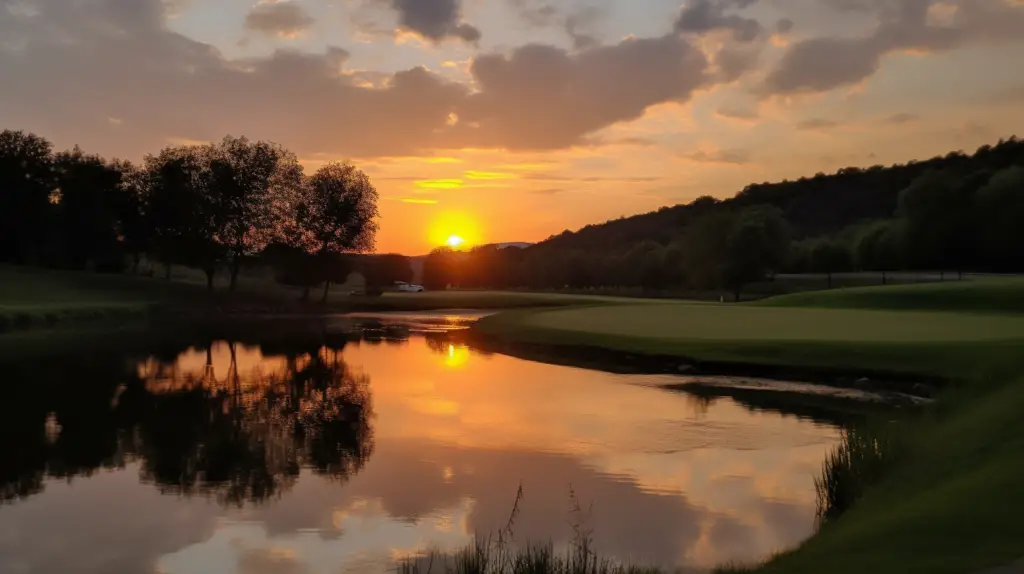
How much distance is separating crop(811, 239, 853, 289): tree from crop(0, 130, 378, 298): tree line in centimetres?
7841

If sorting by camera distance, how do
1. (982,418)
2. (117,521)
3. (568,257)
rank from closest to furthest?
(117,521) → (982,418) → (568,257)

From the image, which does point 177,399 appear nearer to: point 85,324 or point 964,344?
point 964,344

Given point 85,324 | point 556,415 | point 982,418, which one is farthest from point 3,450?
point 85,324

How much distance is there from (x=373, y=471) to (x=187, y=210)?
76804 millimetres

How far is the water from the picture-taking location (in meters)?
12.3

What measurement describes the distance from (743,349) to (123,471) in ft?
84.8

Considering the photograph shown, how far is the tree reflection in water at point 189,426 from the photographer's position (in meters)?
16.2

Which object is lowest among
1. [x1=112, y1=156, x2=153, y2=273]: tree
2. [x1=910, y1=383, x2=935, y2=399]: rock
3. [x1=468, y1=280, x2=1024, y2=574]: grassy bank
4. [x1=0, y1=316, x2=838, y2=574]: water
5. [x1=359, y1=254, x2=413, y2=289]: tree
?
[x1=0, y1=316, x2=838, y2=574]: water

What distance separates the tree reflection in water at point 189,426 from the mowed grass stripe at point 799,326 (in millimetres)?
18274

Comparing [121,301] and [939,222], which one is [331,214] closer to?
[121,301]

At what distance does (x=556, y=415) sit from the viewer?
23141 millimetres

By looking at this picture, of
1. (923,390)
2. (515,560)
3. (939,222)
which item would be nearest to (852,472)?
(515,560)

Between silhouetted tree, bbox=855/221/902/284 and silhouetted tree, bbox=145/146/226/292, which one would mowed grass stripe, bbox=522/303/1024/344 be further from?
silhouetted tree, bbox=855/221/902/284

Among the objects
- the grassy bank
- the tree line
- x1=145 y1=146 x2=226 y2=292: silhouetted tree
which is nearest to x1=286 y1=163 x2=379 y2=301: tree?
the tree line
